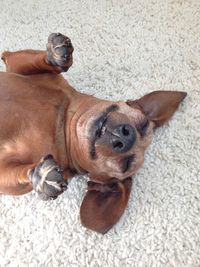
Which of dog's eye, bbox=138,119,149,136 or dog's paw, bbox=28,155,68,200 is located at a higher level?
dog's paw, bbox=28,155,68,200

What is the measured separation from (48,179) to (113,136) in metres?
0.29

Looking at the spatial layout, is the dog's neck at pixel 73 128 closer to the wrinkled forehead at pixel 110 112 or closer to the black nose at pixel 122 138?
the wrinkled forehead at pixel 110 112

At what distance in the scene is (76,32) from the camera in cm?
198

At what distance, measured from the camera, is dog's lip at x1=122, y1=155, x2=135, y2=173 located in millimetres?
1435

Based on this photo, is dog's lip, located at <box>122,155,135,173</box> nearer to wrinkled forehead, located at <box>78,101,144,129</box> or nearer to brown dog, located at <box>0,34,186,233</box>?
brown dog, located at <box>0,34,186,233</box>

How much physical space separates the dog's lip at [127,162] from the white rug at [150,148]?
170 millimetres

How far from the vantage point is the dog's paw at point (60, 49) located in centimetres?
141

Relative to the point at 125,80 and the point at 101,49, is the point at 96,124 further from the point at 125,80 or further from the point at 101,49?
the point at 101,49

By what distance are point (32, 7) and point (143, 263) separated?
126 cm

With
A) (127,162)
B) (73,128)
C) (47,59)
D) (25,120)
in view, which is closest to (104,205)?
(127,162)

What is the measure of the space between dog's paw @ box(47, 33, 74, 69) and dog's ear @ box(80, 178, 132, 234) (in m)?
Answer: 0.42

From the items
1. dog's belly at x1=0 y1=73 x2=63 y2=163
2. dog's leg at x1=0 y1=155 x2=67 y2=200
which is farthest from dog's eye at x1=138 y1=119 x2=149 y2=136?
dog's leg at x1=0 y1=155 x2=67 y2=200

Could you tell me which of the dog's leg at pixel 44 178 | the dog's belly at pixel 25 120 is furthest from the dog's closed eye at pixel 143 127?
the dog's leg at pixel 44 178

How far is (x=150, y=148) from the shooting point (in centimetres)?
166
